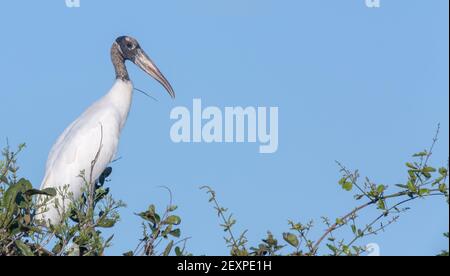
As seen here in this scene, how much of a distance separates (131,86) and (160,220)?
16.9ft

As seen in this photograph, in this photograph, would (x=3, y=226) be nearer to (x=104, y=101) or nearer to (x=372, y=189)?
(x=372, y=189)

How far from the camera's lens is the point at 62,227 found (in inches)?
180

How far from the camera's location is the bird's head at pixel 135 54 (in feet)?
35.0

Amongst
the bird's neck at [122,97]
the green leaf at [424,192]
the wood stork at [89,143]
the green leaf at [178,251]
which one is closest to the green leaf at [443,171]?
the green leaf at [424,192]

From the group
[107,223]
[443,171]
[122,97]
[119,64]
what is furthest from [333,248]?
[119,64]

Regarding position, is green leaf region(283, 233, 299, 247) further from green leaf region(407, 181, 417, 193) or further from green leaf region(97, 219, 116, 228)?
green leaf region(97, 219, 116, 228)

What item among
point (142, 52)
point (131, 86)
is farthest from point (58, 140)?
point (142, 52)

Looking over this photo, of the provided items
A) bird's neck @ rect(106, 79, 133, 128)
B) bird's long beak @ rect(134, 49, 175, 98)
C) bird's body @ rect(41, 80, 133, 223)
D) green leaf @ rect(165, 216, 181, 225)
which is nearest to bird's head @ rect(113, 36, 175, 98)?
bird's long beak @ rect(134, 49, 175, 98)

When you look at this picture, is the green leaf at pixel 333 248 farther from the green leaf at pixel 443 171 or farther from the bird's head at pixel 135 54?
the bird's head at pixel 135 54

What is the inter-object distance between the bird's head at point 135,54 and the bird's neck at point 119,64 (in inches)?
0.9

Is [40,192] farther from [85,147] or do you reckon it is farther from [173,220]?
[85,147]
